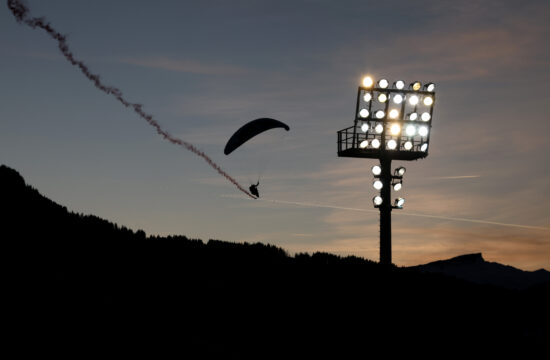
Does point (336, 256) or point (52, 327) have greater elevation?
point (336, 256)

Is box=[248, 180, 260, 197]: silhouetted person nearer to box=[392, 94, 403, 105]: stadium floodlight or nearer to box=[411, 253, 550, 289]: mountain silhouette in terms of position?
box=[392, 94, 403, 105]: stadium floodlight

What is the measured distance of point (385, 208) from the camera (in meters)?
38.7

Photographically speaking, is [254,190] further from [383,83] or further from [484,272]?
[484,272]

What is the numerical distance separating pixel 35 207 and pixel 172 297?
882cm

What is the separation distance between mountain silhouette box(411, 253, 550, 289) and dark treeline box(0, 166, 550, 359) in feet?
52.3

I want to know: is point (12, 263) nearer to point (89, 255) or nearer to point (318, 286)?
point (89, 255)

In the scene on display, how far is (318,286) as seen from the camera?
27.4m

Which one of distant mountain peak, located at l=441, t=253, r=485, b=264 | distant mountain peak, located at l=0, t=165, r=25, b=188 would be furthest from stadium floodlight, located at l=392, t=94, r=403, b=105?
distant mountain peak, located at l=0, t=165, r=25, b=188

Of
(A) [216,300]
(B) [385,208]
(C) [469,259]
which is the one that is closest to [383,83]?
(B) [385,208]

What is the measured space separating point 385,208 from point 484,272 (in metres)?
16.8

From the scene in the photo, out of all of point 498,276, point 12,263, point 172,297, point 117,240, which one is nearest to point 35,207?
point 117,240

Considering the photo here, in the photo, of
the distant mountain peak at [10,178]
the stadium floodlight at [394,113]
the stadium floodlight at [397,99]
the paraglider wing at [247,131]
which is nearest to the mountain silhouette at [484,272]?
the stadium floodlight at [394,113]

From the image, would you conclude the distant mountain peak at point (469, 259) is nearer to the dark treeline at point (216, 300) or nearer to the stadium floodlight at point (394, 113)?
the stadium floodlight at point (394, 113)

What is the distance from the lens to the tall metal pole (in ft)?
127
